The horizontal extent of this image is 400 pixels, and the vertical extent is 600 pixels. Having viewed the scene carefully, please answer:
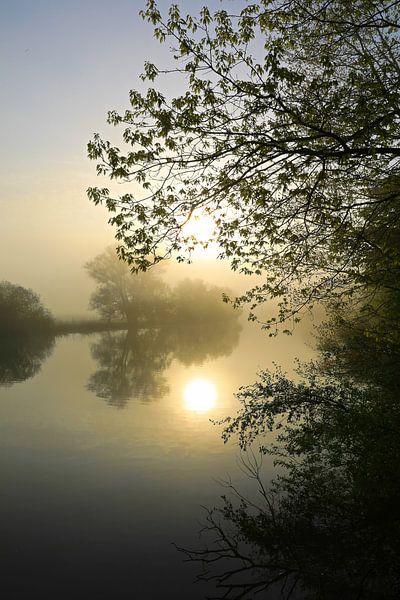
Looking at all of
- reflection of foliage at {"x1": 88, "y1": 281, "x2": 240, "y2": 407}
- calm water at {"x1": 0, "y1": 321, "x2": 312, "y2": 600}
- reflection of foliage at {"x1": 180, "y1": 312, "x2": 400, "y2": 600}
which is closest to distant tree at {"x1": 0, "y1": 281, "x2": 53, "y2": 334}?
reflection of foliage at {"x1": 88, "y1": 281, "x2": 240, "y2": 407}

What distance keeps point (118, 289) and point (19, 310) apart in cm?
2089

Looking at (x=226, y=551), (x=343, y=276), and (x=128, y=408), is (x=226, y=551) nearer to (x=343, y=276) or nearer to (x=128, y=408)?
(x=343, y=276)

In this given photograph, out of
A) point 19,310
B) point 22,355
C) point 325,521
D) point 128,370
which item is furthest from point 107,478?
point 19,310

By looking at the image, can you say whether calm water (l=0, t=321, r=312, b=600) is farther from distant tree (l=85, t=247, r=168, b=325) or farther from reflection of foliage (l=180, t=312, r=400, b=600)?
distant tree (l=85, t=247, r=168, b=325)

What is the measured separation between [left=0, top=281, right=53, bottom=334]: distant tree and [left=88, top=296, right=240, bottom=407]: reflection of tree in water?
956cm

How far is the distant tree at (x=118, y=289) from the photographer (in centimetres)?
7619

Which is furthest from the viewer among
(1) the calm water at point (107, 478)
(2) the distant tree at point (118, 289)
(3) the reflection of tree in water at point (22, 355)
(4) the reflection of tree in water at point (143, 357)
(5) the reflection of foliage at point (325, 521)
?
(2) the distant tree at point (118, 289)

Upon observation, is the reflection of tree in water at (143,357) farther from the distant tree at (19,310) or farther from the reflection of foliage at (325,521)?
the reflection of foliage at (325,521)

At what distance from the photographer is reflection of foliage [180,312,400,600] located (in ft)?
27.5

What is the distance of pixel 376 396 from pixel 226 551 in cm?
538

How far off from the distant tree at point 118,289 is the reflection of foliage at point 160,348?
453cm

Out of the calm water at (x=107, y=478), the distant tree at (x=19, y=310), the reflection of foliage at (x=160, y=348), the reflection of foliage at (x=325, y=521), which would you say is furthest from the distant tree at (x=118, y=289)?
the reflection of foliage at (x=325, y=521)

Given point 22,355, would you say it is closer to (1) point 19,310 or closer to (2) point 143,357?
(2) point 143,357

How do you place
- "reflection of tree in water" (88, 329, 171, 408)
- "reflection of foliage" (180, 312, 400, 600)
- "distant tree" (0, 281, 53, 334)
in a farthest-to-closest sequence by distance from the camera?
"distant tree" (0, 281, 53, 334), "reflection of tree in water" (88, 329, 171, 408), "reflection of foliage" (180, 312, 400, 600)
